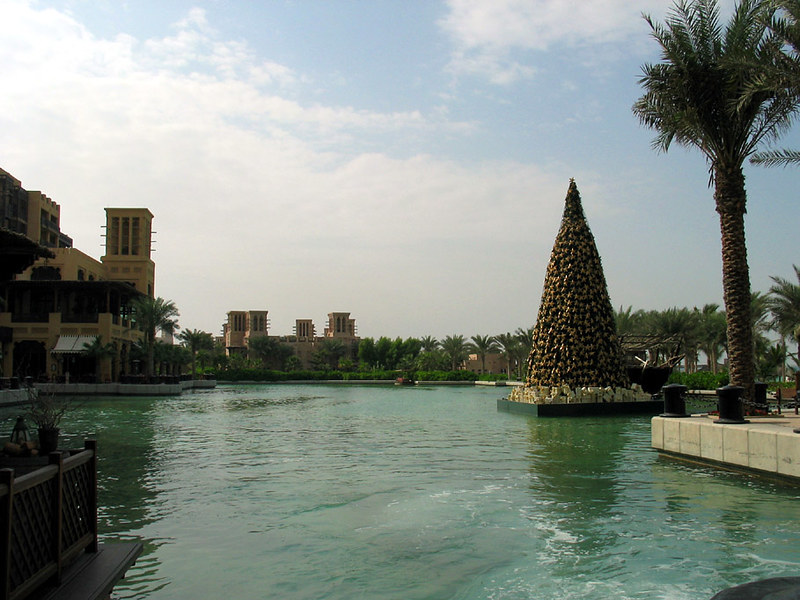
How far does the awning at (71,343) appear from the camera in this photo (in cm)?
4747

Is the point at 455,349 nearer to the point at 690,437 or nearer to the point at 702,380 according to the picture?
the point at 702,380

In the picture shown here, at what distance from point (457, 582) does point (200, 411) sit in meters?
23.8

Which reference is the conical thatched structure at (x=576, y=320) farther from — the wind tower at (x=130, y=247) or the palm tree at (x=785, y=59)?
the wind tower at (x=130, y=247)

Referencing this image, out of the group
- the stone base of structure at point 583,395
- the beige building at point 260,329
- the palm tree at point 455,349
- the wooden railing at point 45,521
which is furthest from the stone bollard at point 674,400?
the beige building at point 260,329

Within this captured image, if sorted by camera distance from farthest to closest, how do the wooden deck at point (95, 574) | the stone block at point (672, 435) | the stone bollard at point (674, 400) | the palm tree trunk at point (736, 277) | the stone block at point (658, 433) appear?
the palm tree trunk at point (736, 277)
the stone bollard at point (674, 400)
the stone block at point (658, 433)
the stone block at point (672, 435)
the wooden deck at point (95, 574)

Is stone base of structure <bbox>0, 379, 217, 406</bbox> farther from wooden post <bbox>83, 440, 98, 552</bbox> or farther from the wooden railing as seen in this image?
the wooden railing

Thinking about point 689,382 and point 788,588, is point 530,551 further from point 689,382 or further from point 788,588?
point 689,382

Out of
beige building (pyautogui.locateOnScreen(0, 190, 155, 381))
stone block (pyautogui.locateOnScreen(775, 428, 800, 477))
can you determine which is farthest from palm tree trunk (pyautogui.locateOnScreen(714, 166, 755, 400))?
beige building (pyautogui.locateOnScreen(0, 190, 155, 381))

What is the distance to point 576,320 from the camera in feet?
79.0

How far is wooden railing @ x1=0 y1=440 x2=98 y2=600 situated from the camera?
149 inches

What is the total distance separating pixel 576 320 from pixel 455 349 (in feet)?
226

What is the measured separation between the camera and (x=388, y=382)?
78.2 metres

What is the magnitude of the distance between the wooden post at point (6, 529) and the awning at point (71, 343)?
47736 mm

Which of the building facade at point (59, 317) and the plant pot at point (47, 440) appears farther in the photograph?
the building facade at point (59, 317)
